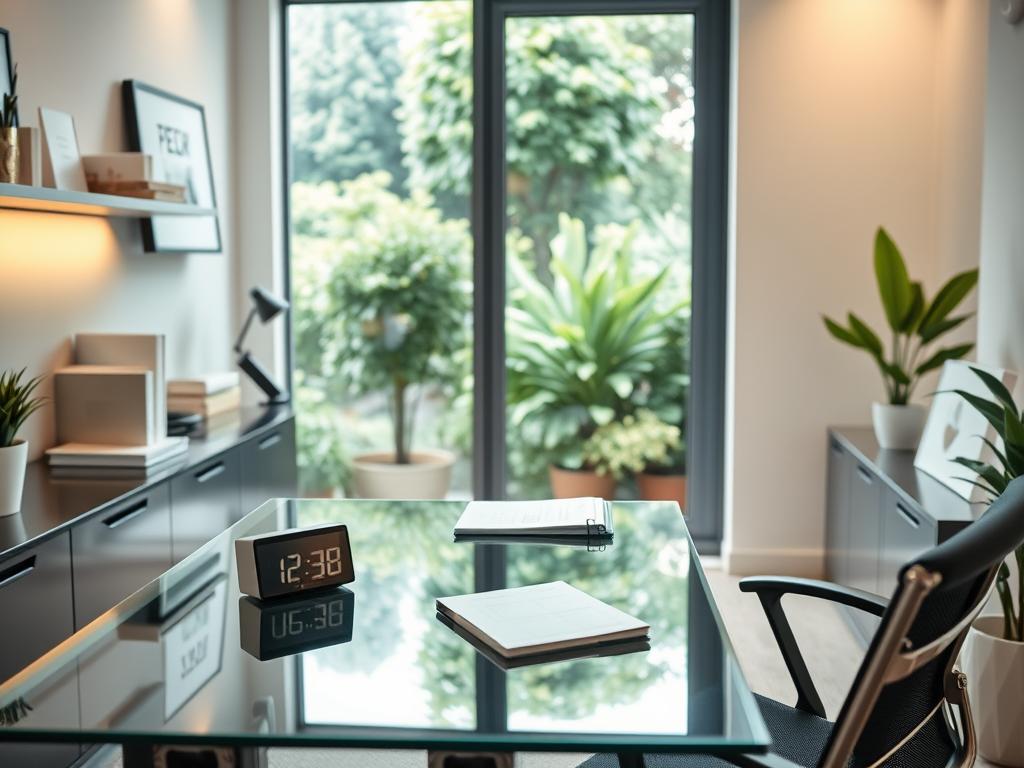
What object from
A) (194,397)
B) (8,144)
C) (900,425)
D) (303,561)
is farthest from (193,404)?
(900,425)

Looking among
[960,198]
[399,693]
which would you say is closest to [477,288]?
[960,198]

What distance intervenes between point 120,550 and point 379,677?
61.6 inches

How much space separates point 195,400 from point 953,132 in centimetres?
316

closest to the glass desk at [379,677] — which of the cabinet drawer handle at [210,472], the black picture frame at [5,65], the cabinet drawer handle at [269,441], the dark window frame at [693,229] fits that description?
the cabinet drawer handle at [210,472]

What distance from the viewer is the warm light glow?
3129 millimetres

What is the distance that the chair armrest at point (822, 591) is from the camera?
77.6 inches

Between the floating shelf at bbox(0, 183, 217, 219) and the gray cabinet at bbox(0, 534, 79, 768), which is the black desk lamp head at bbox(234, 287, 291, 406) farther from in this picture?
the gray cabinet at bbox(0, 534, 79, 768)

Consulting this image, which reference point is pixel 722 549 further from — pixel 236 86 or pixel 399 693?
pixel 399 693

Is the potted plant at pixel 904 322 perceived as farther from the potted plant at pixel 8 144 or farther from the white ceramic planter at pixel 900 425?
the potted plant at pixel 8 144

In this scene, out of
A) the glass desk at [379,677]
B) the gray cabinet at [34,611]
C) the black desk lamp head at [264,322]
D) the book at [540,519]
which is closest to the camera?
the glass desk at [379,677]

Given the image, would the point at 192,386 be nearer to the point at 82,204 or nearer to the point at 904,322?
the point at 82,204

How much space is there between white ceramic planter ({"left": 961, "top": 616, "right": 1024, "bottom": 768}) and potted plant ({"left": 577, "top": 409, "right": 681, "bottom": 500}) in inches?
97.5

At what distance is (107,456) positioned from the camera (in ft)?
10.4

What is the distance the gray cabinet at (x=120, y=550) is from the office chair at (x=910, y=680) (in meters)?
1.46
